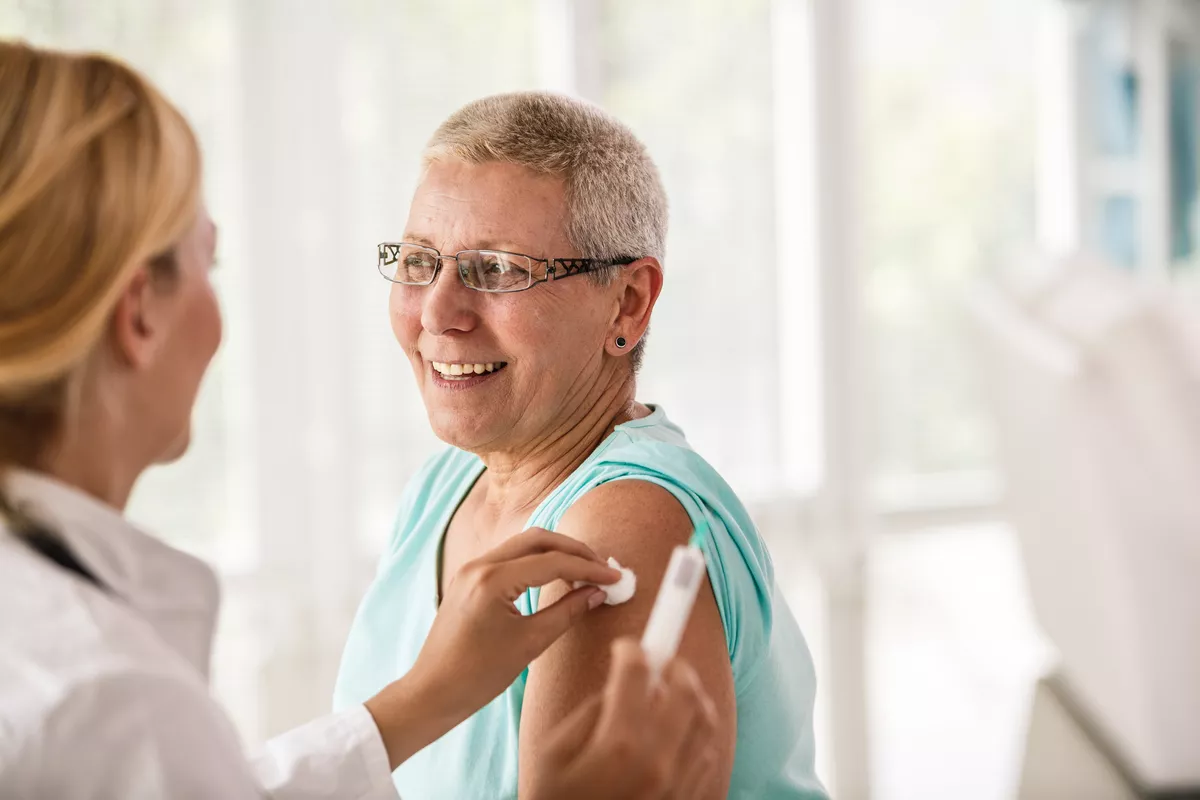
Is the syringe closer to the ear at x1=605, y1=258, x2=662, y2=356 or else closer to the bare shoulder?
the bare shoulder

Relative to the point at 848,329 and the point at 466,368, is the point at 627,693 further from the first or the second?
the point at 848,329

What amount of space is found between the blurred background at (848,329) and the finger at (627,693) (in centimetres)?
171

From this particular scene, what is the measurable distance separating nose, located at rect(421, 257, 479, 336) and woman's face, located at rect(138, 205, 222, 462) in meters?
0.35

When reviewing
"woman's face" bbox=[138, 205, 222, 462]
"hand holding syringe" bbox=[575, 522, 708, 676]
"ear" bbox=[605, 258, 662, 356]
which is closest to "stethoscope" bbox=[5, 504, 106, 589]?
"woman's face" bbox=[138, 205, 222, 462]

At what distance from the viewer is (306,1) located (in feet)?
8.84

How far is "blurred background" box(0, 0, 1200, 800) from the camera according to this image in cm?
247

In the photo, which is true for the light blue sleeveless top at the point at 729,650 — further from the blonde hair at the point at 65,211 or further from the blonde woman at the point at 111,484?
the blonde hair at the point at 65,211

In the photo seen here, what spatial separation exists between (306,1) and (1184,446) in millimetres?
2166

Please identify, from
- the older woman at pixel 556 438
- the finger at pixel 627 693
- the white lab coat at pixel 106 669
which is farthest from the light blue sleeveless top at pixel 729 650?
the white lab coat at pixel 106 669

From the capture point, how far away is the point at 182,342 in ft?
2.89

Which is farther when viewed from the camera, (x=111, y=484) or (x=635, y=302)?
(x=635, y=302)

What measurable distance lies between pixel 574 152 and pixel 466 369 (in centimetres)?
27

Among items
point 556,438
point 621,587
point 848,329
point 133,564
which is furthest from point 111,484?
point 848,329

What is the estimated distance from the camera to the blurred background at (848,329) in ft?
8.12
